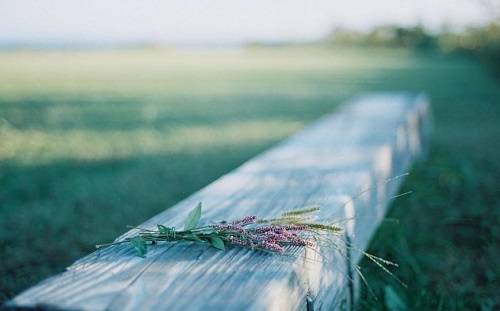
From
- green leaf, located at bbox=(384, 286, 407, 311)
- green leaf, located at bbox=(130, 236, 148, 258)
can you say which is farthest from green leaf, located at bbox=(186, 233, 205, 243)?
green leaf, located at bbox=(384, 286, 407, 311)

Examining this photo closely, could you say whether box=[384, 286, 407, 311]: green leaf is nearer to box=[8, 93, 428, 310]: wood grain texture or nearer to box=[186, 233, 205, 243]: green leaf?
box=[8, 93, 428, 310]: wood grain texture

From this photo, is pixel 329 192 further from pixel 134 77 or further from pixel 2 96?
pixel 134 77

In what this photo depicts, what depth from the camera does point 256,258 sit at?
1732 millimetres

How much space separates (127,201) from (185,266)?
3.18m

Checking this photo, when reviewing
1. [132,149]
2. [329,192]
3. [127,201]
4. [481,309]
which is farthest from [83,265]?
[132,149]

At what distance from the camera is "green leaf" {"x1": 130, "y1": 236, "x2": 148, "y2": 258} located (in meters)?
1.74

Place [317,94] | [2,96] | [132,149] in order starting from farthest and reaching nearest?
[317,94] → [2,96] → [132,149]

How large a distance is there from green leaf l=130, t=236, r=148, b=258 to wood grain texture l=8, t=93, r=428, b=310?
0.07 ft

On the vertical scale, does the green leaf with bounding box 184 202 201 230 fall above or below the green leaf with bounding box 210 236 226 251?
above

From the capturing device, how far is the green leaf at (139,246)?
1.74 metres

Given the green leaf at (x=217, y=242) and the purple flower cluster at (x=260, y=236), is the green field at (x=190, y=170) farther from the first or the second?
the green leaf at (x=217, y=242)

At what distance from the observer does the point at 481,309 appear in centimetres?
270

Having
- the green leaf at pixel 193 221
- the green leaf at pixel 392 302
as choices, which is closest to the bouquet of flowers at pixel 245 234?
the green leaf at pixel 193 221

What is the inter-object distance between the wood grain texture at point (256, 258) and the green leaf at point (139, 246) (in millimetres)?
22
